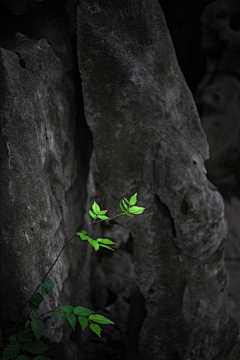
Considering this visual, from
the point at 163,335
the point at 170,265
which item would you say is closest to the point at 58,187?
the point at 170,265

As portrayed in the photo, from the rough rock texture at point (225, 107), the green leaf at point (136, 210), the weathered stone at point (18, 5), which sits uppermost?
the weathered stone at point (18, 5)

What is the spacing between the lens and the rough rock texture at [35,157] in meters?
1.87

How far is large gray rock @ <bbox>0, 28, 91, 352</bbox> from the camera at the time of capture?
186cm

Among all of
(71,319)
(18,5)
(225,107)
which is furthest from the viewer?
(225,107)

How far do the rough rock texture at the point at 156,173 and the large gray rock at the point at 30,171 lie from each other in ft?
0.71

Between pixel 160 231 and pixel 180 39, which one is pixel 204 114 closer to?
pixel 180 39

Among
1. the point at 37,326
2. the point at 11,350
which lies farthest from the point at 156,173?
the point at 11,350

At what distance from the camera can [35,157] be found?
1972 millimetres

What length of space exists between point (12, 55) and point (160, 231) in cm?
127

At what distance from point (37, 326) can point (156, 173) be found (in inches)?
41.5

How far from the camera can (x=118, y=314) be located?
327 cm

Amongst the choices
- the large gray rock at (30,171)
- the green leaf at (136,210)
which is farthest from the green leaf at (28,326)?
the green leaf at (136,210)

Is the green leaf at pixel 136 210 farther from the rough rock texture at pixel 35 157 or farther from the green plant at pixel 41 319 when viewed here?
the rough rock texture at pixel 35 157

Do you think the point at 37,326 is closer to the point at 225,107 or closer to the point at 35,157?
the point at 35,157
